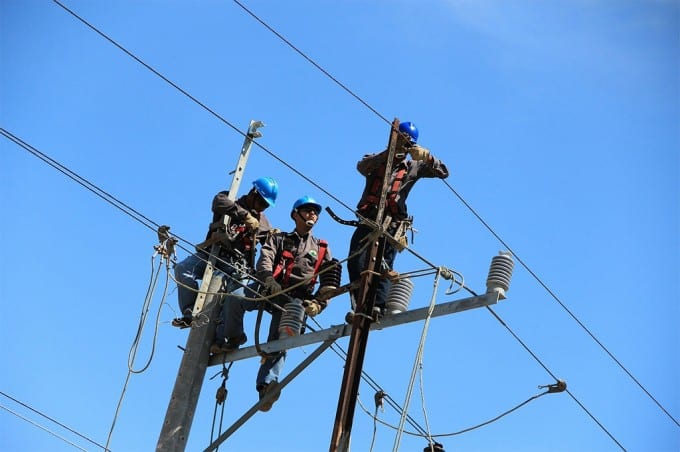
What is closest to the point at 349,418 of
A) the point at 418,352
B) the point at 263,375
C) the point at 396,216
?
the point at 418,352

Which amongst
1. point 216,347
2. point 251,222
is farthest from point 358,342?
point 251,222

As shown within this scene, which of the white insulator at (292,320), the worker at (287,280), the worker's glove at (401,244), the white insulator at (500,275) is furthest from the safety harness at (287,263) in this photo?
the white insulator at (500,275)

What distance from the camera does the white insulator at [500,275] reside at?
10250 millimetres

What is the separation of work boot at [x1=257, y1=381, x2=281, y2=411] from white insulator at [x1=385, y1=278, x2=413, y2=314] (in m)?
1.37

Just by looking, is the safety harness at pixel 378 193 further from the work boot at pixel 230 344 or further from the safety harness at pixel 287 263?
the work boot at pixel 230 344

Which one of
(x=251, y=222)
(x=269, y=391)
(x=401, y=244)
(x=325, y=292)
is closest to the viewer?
(x=401, y=244)

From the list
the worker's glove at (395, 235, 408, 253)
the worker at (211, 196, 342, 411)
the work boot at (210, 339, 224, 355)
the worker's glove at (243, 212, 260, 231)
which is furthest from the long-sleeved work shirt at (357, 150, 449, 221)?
the work boot at (210, 339, 224, 355)

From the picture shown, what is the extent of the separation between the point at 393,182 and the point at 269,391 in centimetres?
234

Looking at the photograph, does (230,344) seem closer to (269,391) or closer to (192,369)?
(192,369)

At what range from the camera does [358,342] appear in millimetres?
10320

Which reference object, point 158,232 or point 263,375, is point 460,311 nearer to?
point 263,375

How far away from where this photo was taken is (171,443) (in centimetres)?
1073

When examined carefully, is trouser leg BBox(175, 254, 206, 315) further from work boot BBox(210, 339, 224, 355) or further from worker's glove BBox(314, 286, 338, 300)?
worker's glove BBox(314, 286, 338, 300)

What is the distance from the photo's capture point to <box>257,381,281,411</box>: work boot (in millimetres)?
11164
